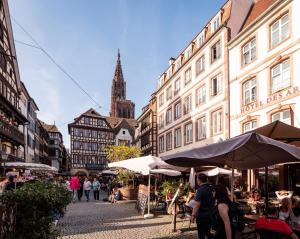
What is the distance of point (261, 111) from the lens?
883 inches

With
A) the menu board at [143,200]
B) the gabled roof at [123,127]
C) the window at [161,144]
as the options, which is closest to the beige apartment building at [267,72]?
the menu board at [143,200]

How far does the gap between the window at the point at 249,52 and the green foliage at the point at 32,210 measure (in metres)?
18.8

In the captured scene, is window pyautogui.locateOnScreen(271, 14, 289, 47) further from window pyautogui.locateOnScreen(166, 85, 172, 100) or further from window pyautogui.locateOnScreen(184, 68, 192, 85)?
window pyautogui.locateOnScreen(166, 85, 172, 100)

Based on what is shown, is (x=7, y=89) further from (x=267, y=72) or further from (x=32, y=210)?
(x=32, y=210)

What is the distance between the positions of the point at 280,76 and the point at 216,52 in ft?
29.7

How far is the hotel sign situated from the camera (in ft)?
64.2

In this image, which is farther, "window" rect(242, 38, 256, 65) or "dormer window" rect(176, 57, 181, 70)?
"dormer window" rect(176, 57, 181, 70)

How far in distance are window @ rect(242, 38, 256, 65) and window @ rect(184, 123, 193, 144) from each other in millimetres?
10845

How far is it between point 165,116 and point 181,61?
304 inches

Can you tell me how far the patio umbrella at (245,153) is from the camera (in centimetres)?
678

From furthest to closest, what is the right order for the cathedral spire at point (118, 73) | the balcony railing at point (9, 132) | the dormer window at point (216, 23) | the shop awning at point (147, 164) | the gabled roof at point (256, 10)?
1. the cathedral spire at point (118, 73)
2. the balcony railing at point (9, 132)
3. the dormer window at point (216, 23)
4. the gabled roof at point (256, 10)
5. the shop awning at point (147, 164)

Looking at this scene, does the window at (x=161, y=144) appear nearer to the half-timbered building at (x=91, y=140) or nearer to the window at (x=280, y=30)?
the window at (x=280, y=30)

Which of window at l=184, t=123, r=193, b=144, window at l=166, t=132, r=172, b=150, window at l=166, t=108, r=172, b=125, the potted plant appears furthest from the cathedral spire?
the potted plant

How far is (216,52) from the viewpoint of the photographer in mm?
29375
